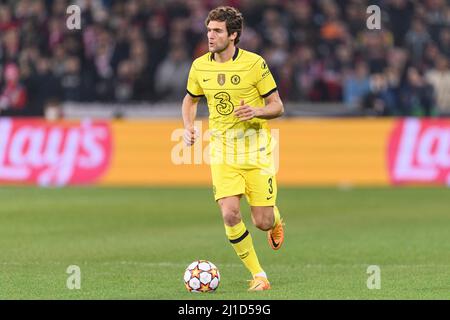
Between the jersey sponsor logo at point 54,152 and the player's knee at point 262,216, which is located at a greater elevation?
the player's knee at point 262,216

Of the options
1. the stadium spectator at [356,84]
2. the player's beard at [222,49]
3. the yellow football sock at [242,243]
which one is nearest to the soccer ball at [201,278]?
the yellow football sock at [242,243]

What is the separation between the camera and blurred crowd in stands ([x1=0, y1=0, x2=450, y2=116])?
81.4ft

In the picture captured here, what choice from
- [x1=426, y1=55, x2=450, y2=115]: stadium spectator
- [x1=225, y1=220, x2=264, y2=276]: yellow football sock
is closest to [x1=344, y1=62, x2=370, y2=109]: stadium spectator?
[x1=426, y1=55, x2=450, y2=115]: stadium spectator

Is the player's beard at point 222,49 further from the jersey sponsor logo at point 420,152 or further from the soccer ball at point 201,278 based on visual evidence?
the jersey sponsor logo at point 420,152

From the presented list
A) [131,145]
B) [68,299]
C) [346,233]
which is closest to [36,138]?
[131,145]

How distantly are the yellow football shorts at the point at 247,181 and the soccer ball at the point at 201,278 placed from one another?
71 centimetres

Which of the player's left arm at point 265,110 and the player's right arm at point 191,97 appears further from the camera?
the player's right arm at point 191,97

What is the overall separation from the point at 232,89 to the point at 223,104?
0.56ft

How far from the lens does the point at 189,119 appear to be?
10859 mm

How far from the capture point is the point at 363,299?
9672 mm

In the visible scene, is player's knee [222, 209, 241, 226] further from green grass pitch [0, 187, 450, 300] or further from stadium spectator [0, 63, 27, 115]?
stadium spectator [0, 63, 27, 115]

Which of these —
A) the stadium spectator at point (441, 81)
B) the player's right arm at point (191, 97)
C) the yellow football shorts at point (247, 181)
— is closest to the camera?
the yellow football shorts at point (247, 181)

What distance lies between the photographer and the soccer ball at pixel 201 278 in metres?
10.2

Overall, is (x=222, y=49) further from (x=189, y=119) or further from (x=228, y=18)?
(x=189, y=119)
